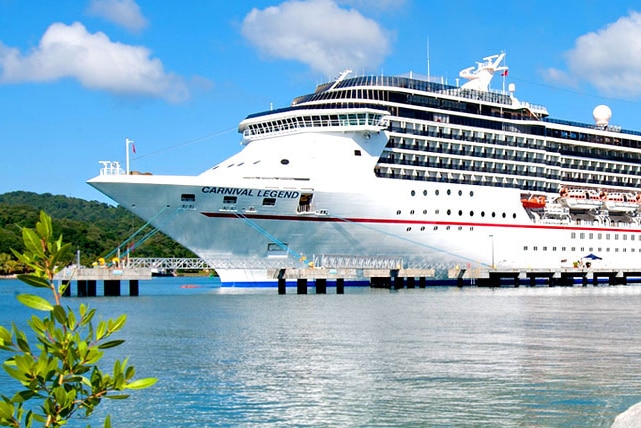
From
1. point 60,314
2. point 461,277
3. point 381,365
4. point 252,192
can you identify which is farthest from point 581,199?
point 60,314

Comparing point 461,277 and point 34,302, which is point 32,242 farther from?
point 461,277

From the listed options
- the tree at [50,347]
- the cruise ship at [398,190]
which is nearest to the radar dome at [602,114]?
the cruise ship at [398,190]

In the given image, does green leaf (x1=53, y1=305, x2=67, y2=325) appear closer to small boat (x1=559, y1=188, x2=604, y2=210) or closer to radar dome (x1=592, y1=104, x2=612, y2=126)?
small boat (x1=559, y1=188, x2=604, y2=210)

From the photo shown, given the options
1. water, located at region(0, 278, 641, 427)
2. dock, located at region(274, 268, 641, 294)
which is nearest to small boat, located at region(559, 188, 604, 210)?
dock, located at region(274, 268, 641, 294)

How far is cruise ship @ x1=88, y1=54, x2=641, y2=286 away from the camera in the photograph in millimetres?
42250

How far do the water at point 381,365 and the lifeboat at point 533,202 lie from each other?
18650 mm

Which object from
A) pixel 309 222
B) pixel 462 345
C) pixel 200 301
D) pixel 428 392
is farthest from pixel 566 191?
pixel 428 392

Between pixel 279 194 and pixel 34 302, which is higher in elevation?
pixel 279 194

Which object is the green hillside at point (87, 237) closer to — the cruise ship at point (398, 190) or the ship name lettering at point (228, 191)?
the cruise ship at point (398, 190)

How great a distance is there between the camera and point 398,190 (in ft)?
153

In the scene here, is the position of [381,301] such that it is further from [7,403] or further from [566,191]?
[7,403]

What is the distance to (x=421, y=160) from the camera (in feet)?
160

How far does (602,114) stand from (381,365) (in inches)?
1994

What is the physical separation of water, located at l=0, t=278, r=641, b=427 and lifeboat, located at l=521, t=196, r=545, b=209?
61.2ft
